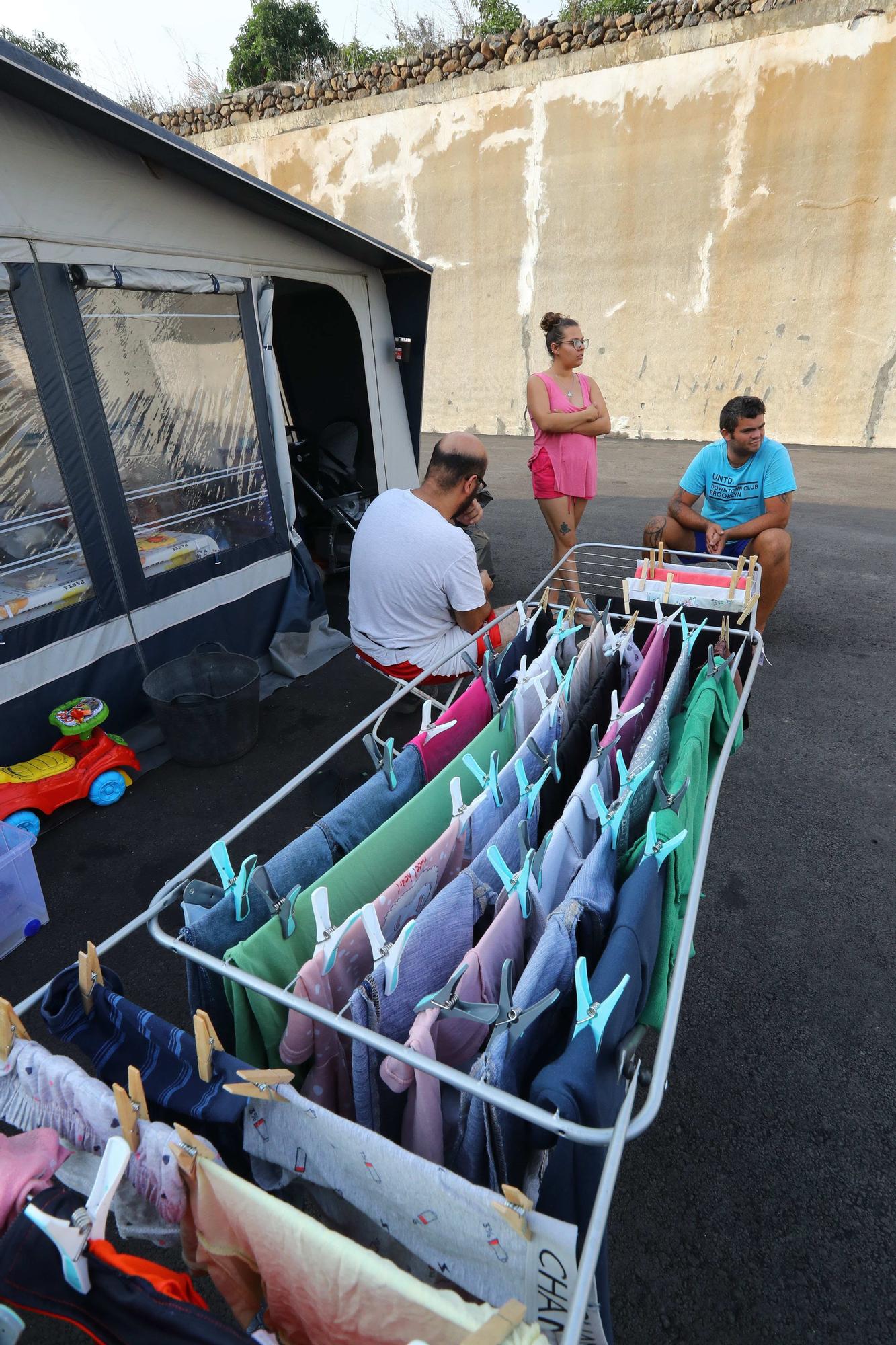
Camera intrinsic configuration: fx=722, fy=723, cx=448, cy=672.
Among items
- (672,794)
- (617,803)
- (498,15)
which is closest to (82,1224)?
(617,803)

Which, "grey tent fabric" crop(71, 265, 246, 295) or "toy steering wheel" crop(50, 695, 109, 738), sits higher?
"grey tent fabric" crop(71, 265, 246, 295)

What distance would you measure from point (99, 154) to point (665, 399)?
9.82 meters

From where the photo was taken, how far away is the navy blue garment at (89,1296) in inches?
32.3

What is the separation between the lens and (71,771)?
10.5ft

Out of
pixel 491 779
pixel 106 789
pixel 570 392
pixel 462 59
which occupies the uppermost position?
pixel 462 59

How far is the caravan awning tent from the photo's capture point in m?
2.98

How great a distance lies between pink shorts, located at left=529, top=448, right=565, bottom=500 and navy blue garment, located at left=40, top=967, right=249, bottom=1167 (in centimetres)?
379

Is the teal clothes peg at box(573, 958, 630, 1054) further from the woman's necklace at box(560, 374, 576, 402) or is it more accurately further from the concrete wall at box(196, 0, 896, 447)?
the concrete wall at box(196, 0, 896, 447)

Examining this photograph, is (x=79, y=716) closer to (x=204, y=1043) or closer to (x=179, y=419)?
(x=179, y=419)

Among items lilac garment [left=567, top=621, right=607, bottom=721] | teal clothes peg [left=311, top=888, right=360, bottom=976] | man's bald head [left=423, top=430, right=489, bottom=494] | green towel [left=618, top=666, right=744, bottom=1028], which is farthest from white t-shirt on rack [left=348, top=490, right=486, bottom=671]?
teal clothes peg [left=311, top=888, right=360, bottom=976]

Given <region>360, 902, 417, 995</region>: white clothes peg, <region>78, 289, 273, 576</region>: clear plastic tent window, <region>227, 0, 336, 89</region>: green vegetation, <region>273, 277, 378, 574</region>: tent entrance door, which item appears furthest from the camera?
<region>227, 0, 336, 89</region>: green vegetation

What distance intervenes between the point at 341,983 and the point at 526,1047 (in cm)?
37

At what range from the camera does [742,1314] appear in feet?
5.33

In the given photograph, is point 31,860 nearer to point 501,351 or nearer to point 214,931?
point 214,931
